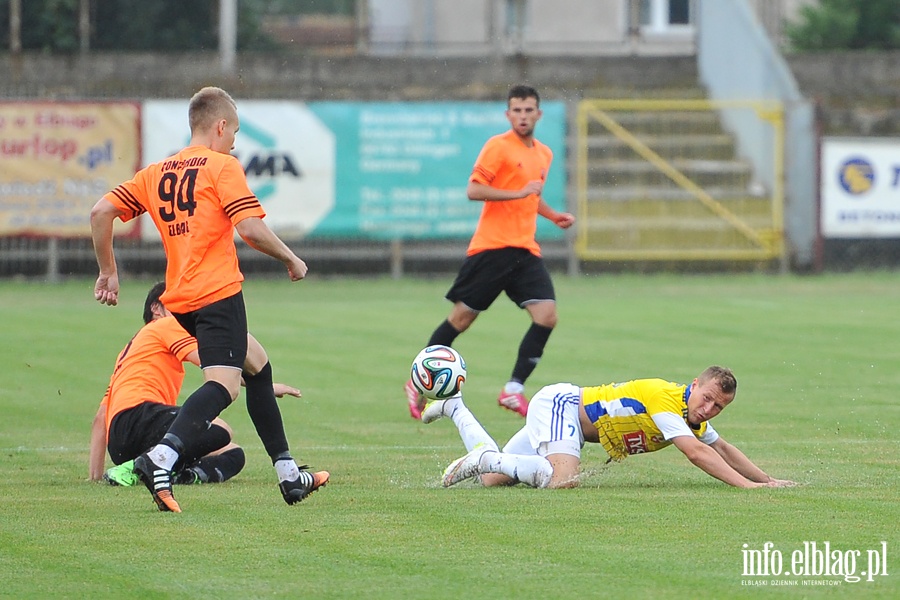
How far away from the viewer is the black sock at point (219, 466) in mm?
8336

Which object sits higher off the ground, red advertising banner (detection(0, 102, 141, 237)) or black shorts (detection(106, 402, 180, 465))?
red advertising banner (detection(0, 102, 141, 237))

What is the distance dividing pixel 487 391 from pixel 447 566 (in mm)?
6672

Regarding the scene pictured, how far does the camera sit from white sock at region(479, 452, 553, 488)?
7945 mm

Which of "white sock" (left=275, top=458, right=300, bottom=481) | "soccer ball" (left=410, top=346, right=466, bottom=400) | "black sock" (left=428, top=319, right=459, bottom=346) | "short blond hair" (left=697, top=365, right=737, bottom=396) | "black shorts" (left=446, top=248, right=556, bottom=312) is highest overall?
"black shorts" (left=446, top=248, right=556, bottom=312)

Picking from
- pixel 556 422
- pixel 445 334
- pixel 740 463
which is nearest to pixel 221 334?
pixel 556 422

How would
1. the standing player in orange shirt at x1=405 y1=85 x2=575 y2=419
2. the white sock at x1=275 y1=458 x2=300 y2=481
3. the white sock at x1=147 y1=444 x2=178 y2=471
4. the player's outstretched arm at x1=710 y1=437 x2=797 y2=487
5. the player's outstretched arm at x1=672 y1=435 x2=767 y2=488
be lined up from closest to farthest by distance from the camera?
the white sock at x1=147 y1=444 x2=178 y2=471 → the white sock at x1=275 y1=458 x2=300 y2=481 → the player's outstretched arm at x1=672 y1=435 x2=767 y2=488 → the player's outstretched arm at x1=710 y1=437 x2=797 y2=487 → the standing player in orange shirt at x1=405 y1=85 x2=575 y2=419

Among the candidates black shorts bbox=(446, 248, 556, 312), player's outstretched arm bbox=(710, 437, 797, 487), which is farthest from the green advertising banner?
player's outstretched arm bbox=(710, 437, 797, 487)

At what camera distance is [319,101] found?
2403 centimetres

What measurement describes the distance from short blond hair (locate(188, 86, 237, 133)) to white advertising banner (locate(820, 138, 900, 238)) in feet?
60.0

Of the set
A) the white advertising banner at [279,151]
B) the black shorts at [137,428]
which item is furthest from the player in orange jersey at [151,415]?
the white advertising banner at [279,151]

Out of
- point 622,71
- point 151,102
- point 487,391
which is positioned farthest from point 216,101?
point 622,71

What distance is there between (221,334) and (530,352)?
4.67 m

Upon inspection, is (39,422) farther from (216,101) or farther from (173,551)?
(173,551)

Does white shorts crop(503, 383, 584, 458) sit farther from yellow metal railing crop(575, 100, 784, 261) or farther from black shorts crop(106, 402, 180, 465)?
yellow metal railing crop(575, 100, 784, 261)
